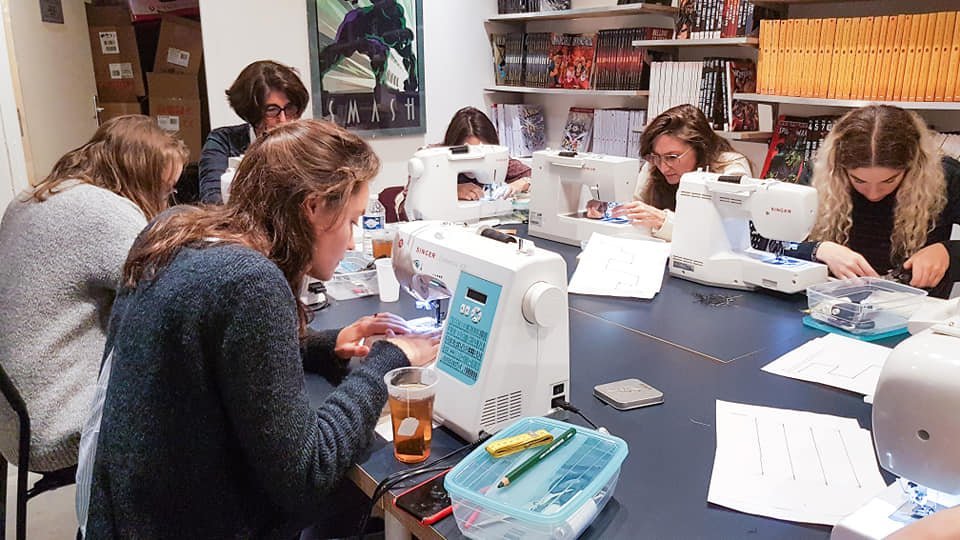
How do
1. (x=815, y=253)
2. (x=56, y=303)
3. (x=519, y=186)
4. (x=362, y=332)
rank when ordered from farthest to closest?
1. (x=519, y=186)
2. (x=815, y=253)
3. (x=56, y=303)
4. (x=362, y=332)

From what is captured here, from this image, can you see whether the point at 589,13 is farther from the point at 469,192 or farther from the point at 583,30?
the point at 469,192

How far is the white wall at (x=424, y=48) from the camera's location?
3.42 m

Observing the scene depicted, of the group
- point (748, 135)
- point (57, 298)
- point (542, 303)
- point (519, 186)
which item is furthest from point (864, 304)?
point (57, 298)

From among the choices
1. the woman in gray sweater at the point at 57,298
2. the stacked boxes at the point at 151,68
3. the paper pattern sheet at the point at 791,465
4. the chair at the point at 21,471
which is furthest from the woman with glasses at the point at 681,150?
the stacked boxes at the point at 151,68

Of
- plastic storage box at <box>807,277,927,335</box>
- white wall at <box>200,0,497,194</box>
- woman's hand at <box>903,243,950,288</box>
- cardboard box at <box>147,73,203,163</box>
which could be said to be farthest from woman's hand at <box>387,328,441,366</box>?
cardboard box at <box>147,73,203,163</box>

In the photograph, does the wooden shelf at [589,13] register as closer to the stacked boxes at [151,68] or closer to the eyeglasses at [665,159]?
the eyeglasses at [665,159]

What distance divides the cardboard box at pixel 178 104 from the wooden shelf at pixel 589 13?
1.97m

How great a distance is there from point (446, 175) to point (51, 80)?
2.80 metres

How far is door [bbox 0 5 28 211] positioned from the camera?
3160 millimetres

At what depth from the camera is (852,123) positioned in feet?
7.10

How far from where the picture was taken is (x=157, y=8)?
429 cm

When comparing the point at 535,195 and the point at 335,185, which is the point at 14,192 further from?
the point at 335,185

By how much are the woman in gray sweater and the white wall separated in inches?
74.8

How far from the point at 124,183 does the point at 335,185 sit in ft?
3.18
